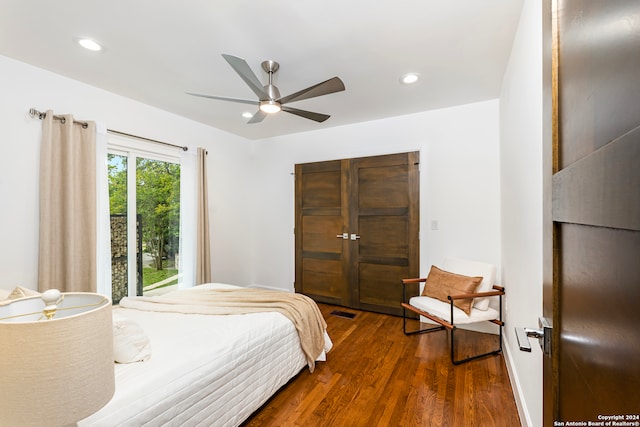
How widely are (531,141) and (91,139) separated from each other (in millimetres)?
3506

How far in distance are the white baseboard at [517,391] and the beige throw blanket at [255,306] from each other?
1.41 meters

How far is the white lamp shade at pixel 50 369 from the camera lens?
0.64m

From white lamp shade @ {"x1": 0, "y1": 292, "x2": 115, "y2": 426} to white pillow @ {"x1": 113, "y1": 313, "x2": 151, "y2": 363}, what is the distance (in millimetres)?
837

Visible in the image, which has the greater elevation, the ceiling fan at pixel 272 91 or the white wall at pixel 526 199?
the ceiling fan at pixel 272 91

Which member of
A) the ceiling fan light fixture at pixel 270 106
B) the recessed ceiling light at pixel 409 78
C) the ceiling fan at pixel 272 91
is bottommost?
the ceiling fan light fixture at pixel 270 106

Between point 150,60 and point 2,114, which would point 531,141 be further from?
point 2,114

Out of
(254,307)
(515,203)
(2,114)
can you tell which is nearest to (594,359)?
(515,203)

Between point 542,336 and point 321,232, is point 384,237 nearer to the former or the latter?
point 321,232

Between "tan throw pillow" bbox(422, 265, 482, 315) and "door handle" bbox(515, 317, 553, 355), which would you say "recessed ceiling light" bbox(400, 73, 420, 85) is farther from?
"door handle" bbox(515, 317, 553, 355)

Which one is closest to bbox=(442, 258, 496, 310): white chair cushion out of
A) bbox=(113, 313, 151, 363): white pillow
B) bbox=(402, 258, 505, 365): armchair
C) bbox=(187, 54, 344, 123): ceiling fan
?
bbox=(402, 258, 505, 365): armchair

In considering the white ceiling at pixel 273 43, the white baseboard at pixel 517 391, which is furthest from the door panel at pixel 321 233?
the white baseboard at pixel 517 391

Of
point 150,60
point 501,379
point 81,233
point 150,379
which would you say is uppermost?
point 150,60

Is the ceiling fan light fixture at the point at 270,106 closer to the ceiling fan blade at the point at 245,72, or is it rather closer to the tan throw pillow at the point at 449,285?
the ceiling fan blade at the point at 245,72

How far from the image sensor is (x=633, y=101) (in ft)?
1.29
